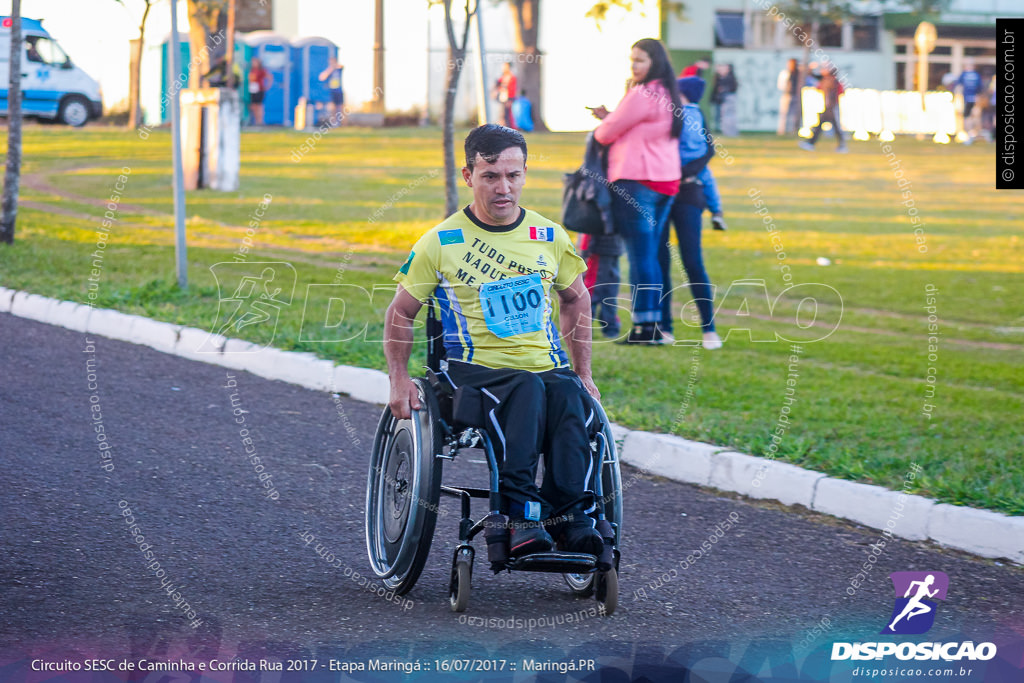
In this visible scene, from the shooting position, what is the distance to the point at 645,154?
26.3 ft

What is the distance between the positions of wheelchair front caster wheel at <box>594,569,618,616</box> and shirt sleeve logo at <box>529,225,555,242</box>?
1.08 meters

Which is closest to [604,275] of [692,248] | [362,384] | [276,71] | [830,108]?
[692,248]

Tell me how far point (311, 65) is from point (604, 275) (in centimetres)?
2400

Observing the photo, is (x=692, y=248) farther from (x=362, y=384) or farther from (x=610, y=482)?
(x=610, y=482)

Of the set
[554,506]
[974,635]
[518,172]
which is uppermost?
[518,172]

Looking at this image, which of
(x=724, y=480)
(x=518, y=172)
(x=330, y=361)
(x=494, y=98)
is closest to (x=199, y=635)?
(x=518, y=172)

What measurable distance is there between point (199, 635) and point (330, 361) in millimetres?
4056

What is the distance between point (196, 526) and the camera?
188 inches

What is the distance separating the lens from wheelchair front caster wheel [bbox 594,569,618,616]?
3.96 m

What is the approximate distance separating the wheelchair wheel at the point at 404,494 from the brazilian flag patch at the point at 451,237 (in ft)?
1.50

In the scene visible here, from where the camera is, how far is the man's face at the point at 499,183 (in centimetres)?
409

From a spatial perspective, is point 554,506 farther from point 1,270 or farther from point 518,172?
point 1,270

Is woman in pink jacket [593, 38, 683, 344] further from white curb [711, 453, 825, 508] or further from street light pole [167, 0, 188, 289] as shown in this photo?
street light pole [167, 0, 188, 289]

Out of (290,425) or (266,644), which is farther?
(290,425)
